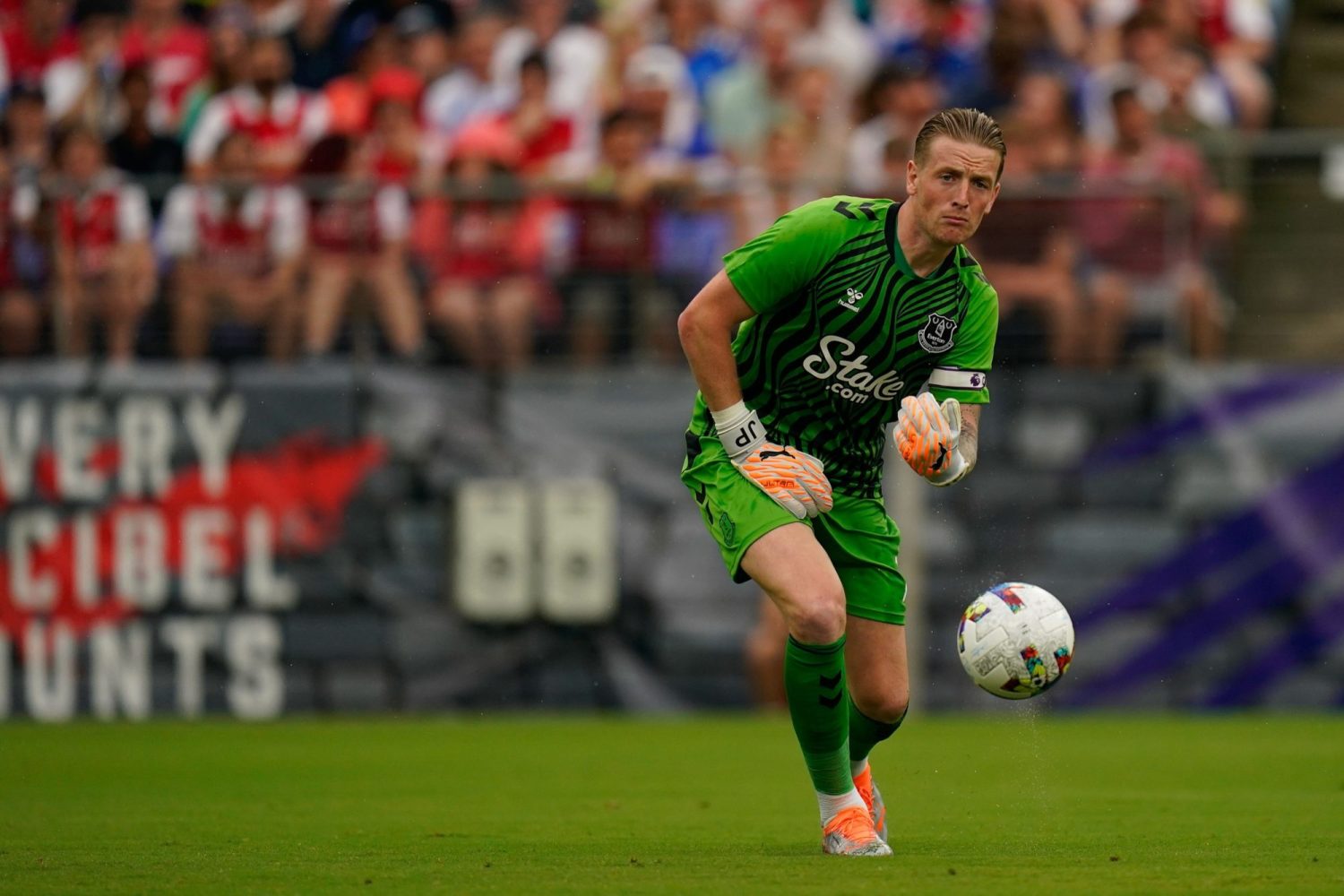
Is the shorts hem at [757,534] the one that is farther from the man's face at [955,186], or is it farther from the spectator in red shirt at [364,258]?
the spectator in red shirt at [364,258]

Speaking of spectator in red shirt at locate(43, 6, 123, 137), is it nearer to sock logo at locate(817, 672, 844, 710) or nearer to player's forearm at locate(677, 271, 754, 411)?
player's forearm at locate(677, 271, 754, 411)

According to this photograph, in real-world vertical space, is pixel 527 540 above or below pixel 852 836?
below

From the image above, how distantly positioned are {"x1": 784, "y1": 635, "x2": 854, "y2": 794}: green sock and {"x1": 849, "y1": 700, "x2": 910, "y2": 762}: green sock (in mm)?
596

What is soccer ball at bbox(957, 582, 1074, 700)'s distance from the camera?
7.94 m

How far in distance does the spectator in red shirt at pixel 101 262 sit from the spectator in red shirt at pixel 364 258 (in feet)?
4.28

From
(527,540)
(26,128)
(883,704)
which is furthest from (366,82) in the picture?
(883,704)

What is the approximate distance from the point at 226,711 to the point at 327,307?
10.4 feet

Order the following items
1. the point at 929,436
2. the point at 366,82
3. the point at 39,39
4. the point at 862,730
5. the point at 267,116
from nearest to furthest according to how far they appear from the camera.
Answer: the point at 929,436 → the point at 862,730 → the point at 267,116 → the point at 366,82 → the point at 39,39

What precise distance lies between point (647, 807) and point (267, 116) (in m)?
9.61

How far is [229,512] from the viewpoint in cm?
1667

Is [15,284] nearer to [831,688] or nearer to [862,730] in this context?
[862,730]

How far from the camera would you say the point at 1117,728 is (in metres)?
15.0

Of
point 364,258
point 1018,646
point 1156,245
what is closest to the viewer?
point 1018,646

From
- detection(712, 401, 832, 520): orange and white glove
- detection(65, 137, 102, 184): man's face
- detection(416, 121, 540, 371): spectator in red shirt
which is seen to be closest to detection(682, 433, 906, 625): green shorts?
detection(712, 401, 832, 520): orange and white glove
